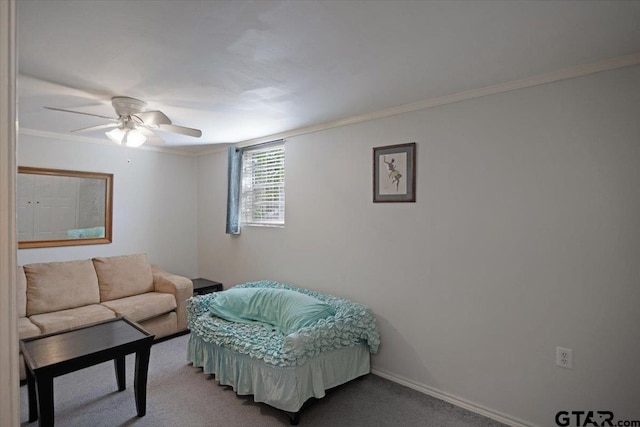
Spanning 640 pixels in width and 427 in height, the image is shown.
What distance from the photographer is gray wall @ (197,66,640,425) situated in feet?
6.49

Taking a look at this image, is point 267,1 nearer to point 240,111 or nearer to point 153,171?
point 240,111

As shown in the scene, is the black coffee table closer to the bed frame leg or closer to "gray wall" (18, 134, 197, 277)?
the bed frame leg

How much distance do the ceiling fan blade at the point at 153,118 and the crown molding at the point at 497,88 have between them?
1.42 metres

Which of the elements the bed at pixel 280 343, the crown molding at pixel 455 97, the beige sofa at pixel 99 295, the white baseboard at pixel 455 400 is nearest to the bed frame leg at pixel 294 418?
the bed at pixel 280 343

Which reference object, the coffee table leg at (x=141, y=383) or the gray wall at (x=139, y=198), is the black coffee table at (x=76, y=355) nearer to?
the coffee table leg at (x=141, y=383)

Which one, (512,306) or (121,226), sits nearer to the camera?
(512,306)

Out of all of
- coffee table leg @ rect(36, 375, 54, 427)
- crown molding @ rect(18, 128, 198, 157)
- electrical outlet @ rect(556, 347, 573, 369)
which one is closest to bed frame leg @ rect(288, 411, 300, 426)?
coffee table leg @ rect(36, 375, 54, 427)

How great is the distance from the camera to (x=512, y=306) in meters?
2.32

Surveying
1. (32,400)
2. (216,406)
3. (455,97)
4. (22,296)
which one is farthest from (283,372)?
(22,296)

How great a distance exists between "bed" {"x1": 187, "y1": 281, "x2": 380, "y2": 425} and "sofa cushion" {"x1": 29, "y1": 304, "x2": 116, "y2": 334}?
36.0 inches

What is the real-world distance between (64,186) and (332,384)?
3567 millimetres

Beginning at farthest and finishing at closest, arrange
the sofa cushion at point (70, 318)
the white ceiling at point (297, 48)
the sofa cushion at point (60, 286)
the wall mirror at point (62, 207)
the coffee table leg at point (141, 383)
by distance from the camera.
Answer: the wall mirror at point (62, 207), the sofa cushion at point (60, 286), the sofa cushion at point (70, 318), the coffee table leg at point (141, 383), the white ceiling at point (297, 48)

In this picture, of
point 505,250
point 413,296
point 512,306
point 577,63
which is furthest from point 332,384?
point 577,63

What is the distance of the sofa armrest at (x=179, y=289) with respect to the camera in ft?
12.8
